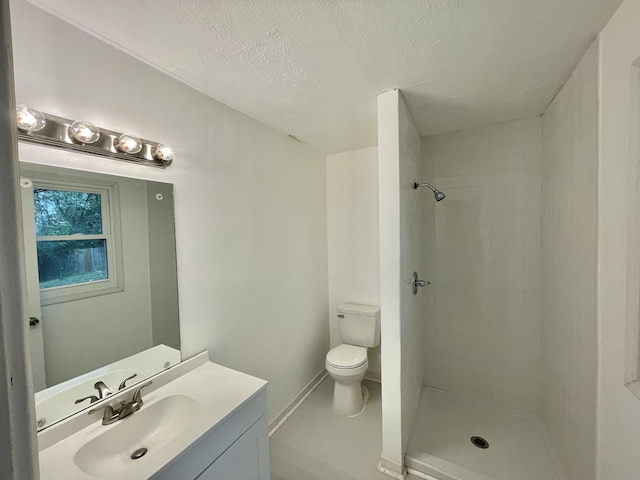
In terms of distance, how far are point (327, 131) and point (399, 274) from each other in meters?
1.28

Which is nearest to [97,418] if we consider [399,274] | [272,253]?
[272,253]

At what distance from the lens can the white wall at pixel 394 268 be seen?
4.97 feet

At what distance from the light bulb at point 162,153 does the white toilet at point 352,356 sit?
183 cm

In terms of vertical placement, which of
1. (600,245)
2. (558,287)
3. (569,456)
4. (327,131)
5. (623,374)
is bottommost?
(569,456)

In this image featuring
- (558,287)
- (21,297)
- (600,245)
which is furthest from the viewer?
(558,287)

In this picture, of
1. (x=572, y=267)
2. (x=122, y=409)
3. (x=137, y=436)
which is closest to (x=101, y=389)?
(x=122, y=409)

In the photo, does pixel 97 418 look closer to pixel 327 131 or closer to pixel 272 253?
pixel 272 253

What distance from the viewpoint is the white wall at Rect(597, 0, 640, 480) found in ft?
3.09

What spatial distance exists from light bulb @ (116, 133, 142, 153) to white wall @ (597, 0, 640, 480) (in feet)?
6.41

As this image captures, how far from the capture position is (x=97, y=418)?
40.9 inches

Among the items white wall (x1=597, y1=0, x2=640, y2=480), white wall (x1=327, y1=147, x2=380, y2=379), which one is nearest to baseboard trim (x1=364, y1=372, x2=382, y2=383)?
white wall (x1=327, y1=147, x2=380, y2=379)

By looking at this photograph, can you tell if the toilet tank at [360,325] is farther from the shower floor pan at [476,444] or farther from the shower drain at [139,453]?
the shower drain at [139,453]

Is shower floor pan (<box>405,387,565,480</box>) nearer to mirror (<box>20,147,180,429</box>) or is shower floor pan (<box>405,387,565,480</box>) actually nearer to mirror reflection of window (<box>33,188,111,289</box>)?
mirror (<box>20,147,180,429</box>)

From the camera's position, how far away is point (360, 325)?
2.40 metres
